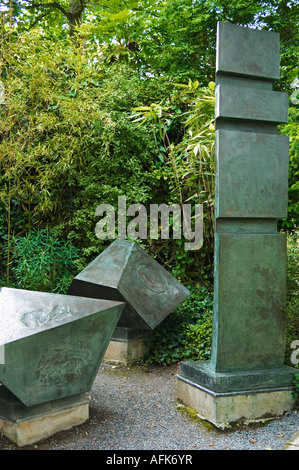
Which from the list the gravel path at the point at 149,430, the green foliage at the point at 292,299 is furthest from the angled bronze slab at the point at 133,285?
the green foliage at the point at 292,299

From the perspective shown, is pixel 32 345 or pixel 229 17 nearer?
pixel 32 345

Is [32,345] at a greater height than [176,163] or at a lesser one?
lesser

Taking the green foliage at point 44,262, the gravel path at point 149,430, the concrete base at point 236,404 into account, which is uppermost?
the green foliage at point 44,262

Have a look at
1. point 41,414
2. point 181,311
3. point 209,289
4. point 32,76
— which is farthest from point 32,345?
point 32,76

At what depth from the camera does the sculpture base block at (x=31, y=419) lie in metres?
2.57

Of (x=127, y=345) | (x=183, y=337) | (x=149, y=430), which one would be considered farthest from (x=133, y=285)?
(x=149, y=430)

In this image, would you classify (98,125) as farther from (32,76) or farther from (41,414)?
(41,414)

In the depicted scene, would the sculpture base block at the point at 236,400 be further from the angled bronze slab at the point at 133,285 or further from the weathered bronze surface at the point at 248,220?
the angled bronze slab at the point at 133,285

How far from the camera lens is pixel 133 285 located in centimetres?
414

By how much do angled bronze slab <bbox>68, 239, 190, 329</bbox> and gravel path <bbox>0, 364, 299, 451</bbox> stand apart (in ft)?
2.34

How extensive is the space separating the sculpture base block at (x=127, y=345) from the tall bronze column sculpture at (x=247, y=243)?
3.69ft

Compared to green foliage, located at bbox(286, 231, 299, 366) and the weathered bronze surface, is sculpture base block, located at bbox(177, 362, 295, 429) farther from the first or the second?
green foliage, located at bbox(286, 231, 299, 366)

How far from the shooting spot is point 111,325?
296 cm

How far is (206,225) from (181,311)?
4.24 feet
